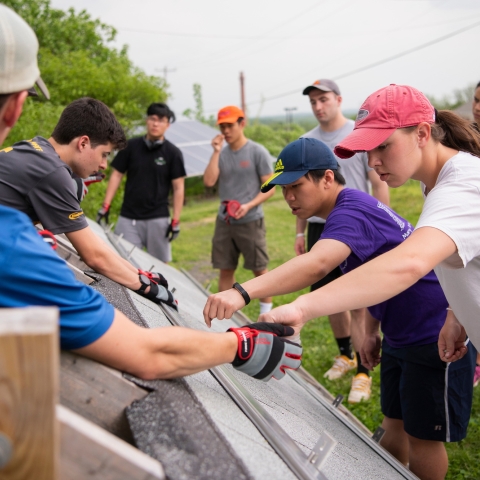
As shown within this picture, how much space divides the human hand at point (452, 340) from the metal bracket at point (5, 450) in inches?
90.3

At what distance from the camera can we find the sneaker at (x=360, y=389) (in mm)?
4656

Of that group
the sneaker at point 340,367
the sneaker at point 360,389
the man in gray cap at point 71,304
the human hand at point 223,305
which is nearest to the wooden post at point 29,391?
the man in gray cap at point 71,304

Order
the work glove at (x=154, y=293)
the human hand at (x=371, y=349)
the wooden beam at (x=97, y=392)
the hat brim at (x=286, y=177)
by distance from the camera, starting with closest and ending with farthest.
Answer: the wooden beam at (x=97, y=392)
the hat brim at (x=286, y=177)
the work glove at (x=154, y=293)
the human hand at (x=371, y=349)

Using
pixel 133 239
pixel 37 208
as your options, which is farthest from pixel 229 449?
pixel 133 239

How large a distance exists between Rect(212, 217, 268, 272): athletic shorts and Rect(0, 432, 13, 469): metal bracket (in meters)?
5.43

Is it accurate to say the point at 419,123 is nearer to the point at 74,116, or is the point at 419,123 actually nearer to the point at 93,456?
the point at 93,456

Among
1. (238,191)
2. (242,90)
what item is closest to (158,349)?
(238,191)

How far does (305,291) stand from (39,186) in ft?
18.4

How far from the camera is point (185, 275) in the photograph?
277 inches

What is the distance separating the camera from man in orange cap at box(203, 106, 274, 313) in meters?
6.36

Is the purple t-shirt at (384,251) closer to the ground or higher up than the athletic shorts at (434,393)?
higher up

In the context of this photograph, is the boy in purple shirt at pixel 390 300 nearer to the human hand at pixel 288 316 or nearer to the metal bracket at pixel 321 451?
the human hand at pixel 288 316

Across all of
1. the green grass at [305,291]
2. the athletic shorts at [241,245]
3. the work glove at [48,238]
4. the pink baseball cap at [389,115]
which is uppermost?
the pink baseball cap at [389,115]

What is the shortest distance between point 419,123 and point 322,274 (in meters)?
0.86
